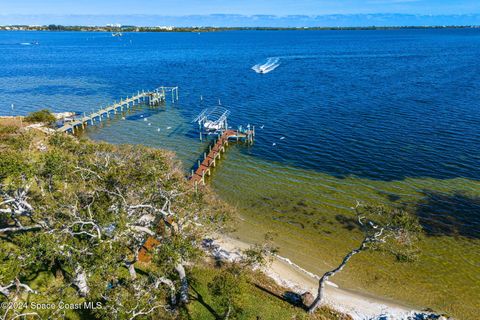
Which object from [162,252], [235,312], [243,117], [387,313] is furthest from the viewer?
[243,117]

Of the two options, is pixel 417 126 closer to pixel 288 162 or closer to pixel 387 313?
pixel 288 162

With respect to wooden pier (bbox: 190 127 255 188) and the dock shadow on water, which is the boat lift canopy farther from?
the dock shadow on water

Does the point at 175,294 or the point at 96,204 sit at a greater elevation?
the point at 96,204

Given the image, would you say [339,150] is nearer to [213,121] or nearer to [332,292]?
[213,121]

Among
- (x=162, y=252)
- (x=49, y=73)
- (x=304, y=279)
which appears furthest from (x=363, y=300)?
(x=49, y=73)

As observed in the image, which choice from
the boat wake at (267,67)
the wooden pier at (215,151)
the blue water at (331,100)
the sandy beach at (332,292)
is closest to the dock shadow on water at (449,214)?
the blue water at (331,100)

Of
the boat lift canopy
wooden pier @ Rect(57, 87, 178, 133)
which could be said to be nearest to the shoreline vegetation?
the boat lift canopy
